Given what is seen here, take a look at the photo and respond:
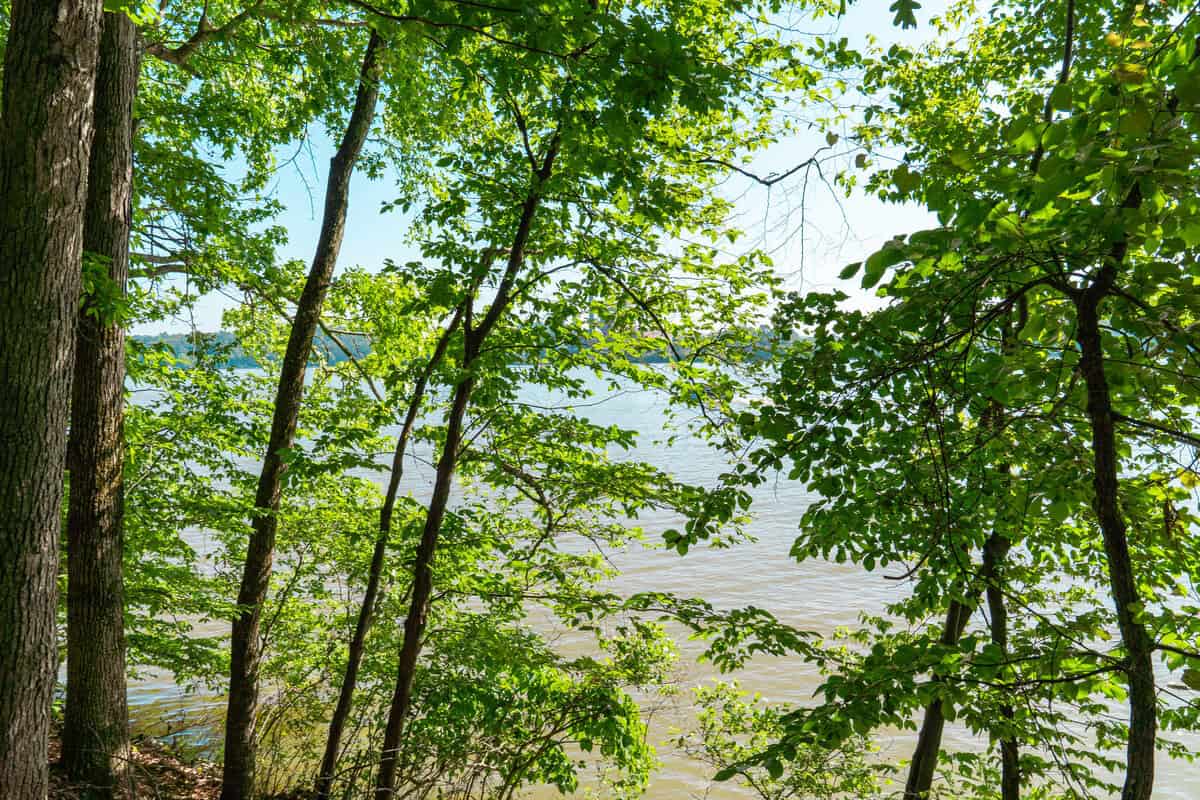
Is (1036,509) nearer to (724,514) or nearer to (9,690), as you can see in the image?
(724,514)

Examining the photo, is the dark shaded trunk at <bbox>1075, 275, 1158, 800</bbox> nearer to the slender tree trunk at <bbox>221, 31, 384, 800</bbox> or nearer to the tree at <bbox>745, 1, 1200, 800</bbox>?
the tree at <bbox>745, 1, 1200, 800</bbox>

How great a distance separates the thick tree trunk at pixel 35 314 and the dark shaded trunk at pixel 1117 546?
3.81 m

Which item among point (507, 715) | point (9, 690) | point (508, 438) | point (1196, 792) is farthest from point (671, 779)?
point (9, 690)

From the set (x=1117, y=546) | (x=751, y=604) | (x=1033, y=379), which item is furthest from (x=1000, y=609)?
(x=751, y=604)

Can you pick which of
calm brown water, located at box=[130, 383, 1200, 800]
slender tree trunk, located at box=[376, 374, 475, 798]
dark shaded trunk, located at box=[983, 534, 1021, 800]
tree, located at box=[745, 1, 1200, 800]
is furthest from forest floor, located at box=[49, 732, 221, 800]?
dark shaded trunk, located at box=[983, 534, 1021, 800]

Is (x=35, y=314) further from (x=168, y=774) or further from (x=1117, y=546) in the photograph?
(x=168, y=774)

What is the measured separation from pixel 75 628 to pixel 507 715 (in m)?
3.22

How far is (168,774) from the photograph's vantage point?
6.77 meters

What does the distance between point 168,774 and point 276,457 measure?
3535mm

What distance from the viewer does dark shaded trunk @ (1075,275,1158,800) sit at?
Answer: 1.94 m

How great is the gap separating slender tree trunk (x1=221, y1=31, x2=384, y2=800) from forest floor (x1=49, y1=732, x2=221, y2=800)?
0.58m

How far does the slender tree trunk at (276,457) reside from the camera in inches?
240

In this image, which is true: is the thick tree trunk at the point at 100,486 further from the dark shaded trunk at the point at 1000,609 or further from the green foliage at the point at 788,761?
the dark shaded trunk at the point at 1000,609

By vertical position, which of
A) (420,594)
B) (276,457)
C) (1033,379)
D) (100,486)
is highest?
(1033,379)
